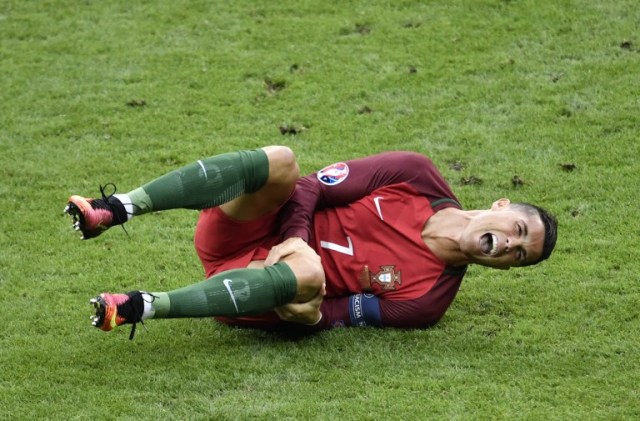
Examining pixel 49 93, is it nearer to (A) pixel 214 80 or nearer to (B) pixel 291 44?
(A) pixel 214 80

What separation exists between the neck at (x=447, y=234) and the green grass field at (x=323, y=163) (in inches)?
16.6

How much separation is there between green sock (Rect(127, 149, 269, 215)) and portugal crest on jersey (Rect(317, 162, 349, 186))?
598 mm

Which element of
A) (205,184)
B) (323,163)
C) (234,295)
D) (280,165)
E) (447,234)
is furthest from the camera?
(323,163)

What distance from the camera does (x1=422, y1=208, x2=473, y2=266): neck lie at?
18.5ft

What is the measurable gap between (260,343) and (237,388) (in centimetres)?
54

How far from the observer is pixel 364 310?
5719 millimetres

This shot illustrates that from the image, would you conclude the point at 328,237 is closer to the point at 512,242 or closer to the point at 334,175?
the point at 334,175

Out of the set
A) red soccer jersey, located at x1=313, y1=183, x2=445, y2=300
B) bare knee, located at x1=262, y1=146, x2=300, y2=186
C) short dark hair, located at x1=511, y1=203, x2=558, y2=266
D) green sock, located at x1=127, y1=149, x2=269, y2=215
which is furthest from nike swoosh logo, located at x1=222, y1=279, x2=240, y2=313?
short dark hair, located at x1=511, y1=203, x2=558, y2=266

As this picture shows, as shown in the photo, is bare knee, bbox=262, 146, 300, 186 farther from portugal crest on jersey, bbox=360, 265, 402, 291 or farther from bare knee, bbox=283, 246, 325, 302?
portugal crest on jersey, bbox=360, 265, 402, 291

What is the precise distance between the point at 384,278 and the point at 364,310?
206mm

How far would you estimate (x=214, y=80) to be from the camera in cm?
953

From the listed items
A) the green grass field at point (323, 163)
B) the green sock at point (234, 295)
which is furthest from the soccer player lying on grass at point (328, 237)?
the green grass field at point (323, 163)

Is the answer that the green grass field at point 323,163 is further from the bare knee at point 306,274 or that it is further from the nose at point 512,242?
the nose at point 512,242

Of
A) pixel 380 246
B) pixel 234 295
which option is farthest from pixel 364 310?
pixel 234 295
